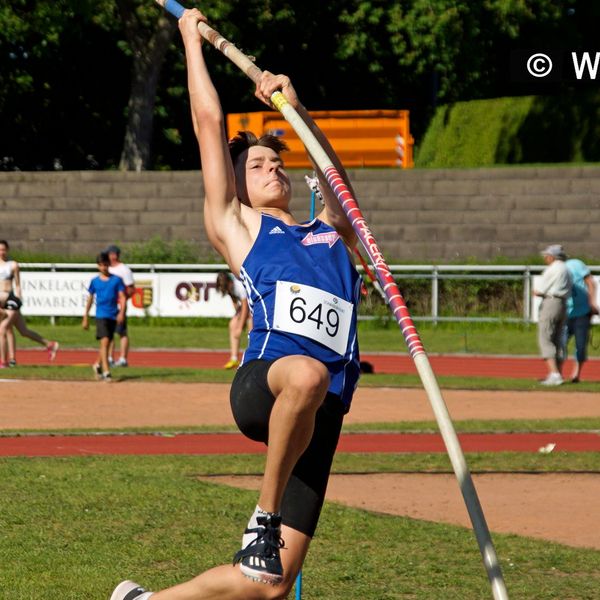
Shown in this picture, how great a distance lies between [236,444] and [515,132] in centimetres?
2814

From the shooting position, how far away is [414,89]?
48.5 metres

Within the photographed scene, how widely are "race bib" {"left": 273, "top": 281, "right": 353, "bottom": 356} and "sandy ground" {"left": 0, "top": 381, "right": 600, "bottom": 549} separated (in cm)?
397

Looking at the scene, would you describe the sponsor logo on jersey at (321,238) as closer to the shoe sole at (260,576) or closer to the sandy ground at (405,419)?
the shoe sole at (260,576)

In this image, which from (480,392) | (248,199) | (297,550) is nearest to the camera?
(297,550)

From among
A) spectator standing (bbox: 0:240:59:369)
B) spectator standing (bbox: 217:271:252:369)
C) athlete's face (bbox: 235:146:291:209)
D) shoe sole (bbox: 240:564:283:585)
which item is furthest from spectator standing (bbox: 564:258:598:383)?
shoe sole (bbox: 240:564:283:585)

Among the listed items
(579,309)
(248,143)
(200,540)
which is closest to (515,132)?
(579,309)

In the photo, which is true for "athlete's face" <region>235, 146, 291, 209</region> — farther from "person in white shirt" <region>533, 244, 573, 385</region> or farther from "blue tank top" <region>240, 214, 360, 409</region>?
"person in white shirt" <region>533, 244, 573, 385</region>

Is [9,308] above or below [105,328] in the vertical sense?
above

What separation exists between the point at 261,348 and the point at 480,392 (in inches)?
558

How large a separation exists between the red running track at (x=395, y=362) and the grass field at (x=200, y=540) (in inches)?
414

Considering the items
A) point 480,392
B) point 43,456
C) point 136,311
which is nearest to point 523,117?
point 136,311

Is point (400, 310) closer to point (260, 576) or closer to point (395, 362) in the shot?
point (260, 576)

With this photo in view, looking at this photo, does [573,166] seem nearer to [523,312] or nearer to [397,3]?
[523,312]

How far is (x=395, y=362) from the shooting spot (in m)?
24.5
